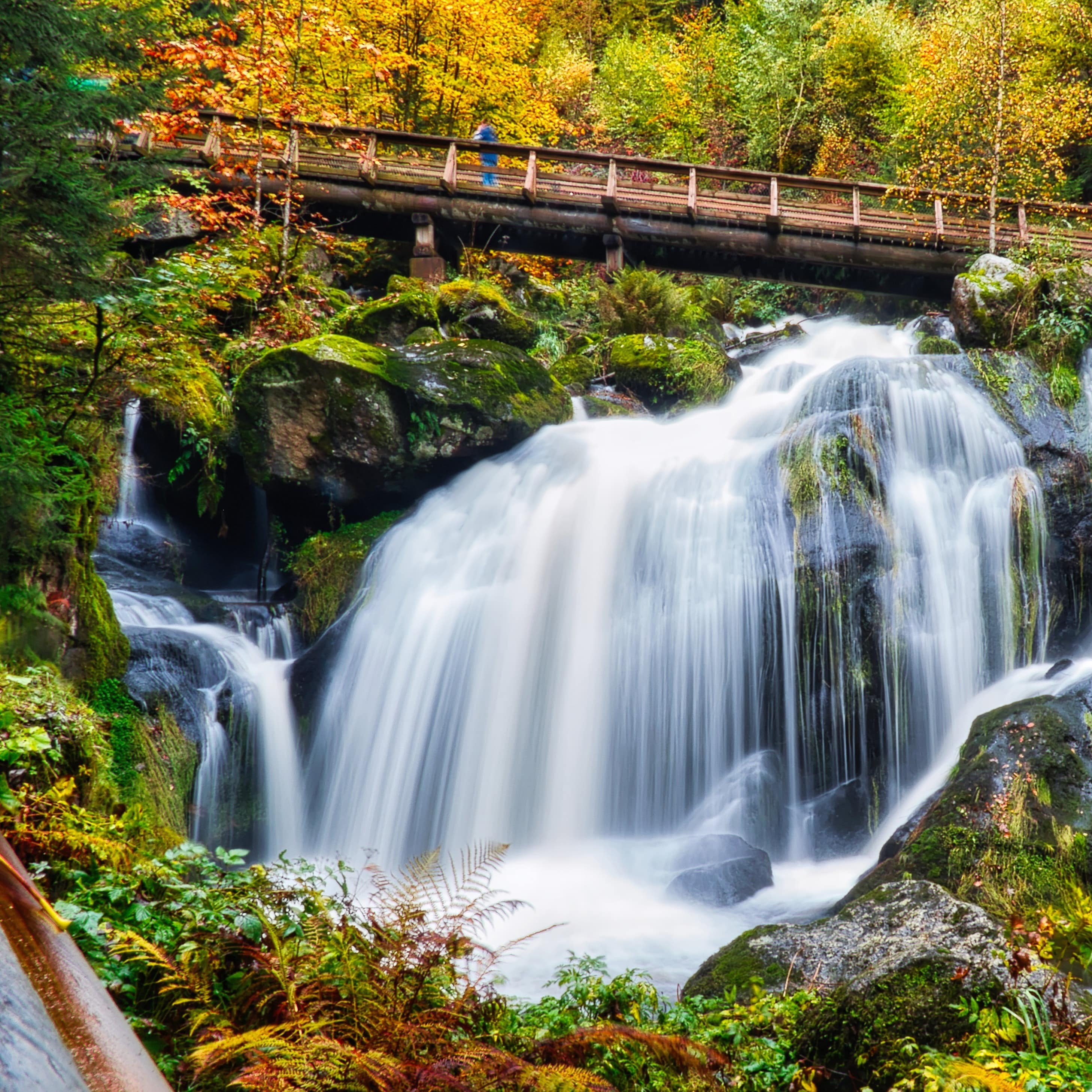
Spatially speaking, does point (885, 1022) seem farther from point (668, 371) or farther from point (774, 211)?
point (774, 211)

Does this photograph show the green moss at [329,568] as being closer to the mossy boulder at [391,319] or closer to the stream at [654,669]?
the stream at [654,669]

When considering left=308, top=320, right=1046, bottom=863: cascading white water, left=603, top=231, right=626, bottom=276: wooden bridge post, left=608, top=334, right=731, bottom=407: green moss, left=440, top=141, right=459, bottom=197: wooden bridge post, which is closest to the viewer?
left=308, top=320, right=1046, bottom=863: cascading white water

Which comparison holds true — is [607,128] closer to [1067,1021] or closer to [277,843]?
[277,843]

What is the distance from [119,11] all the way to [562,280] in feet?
46.8

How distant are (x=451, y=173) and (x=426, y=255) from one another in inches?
57.1

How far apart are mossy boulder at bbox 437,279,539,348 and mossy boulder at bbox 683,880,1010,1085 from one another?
31.8 ft

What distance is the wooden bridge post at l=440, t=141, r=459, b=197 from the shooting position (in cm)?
1461

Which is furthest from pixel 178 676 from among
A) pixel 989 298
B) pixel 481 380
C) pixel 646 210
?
pixel 646 210

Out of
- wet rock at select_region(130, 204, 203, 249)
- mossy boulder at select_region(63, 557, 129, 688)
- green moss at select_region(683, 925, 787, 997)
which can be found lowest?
green moss at select_region(683, 925, 787, 997)

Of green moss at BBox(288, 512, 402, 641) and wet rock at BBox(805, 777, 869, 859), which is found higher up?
green moss at BBox(288, 512, 402, 641)

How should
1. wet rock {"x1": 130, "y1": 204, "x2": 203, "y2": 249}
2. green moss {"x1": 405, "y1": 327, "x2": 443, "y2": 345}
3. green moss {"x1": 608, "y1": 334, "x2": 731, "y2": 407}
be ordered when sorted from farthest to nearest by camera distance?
wet rock {"x1": 130, "y1": 204, "x2": 203, "y2": 249} < green moss {"x1": 608, "y1": 334, "x2": 731, "y2": 407} < green moss {"x1": 405, "y1": 327, "x2": 443, "y2": 345}

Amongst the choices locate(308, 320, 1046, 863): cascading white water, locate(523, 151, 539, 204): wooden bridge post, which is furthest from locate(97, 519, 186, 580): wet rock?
locate(523, 151, 539, 204): wooden bridge post

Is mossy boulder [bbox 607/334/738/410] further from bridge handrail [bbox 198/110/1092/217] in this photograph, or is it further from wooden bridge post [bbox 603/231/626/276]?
bridge handrail [bbox 198/110/1092/217]

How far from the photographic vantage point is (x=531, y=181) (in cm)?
1468
